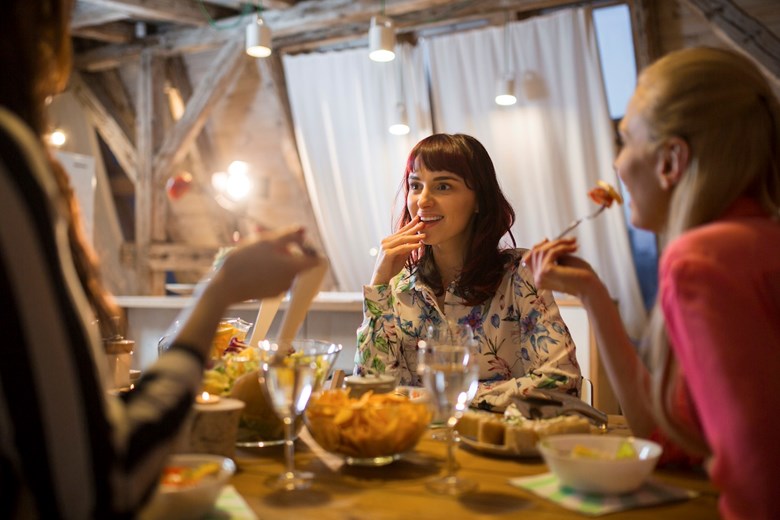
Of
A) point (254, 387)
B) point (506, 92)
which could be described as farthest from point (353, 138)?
point (254, 387)

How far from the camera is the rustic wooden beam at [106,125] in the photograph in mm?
7078

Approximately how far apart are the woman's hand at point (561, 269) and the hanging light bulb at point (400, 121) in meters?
4.27

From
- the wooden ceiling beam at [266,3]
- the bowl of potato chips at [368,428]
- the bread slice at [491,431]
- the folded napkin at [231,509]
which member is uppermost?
the wooden ceiling beam at [266,3]

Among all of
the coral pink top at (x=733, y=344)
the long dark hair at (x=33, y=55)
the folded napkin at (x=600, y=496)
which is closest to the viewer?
the long dark hair at (x=33, y=55)

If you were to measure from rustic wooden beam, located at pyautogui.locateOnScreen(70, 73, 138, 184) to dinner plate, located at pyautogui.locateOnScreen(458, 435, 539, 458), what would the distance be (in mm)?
6237

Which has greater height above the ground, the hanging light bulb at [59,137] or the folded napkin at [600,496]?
the hanging light bulb at [59,137]

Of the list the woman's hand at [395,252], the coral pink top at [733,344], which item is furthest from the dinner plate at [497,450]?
the woman's hand at [395,252]

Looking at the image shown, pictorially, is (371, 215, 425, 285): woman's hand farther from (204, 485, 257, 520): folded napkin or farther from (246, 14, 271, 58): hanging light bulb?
(246, 14, 271, 58): hanging light bulb

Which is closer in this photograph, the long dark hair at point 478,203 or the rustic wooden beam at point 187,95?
the long dark hair at point 478,203

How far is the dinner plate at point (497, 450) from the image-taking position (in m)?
1.32

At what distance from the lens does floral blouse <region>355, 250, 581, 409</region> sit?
79.9 inches

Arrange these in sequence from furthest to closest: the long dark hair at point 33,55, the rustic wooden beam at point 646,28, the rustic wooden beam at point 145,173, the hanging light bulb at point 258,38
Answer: the rustic wooden beam at point 145,173 → the rustic wooden beam at point 646,28 → the hanging light bulb at point 258,38 → the long dark hair at point 33,55

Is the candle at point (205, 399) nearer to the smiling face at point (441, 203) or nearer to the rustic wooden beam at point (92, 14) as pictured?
the smiling face at point (441, 203)

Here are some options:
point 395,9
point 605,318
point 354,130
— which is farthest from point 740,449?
point 354,130
